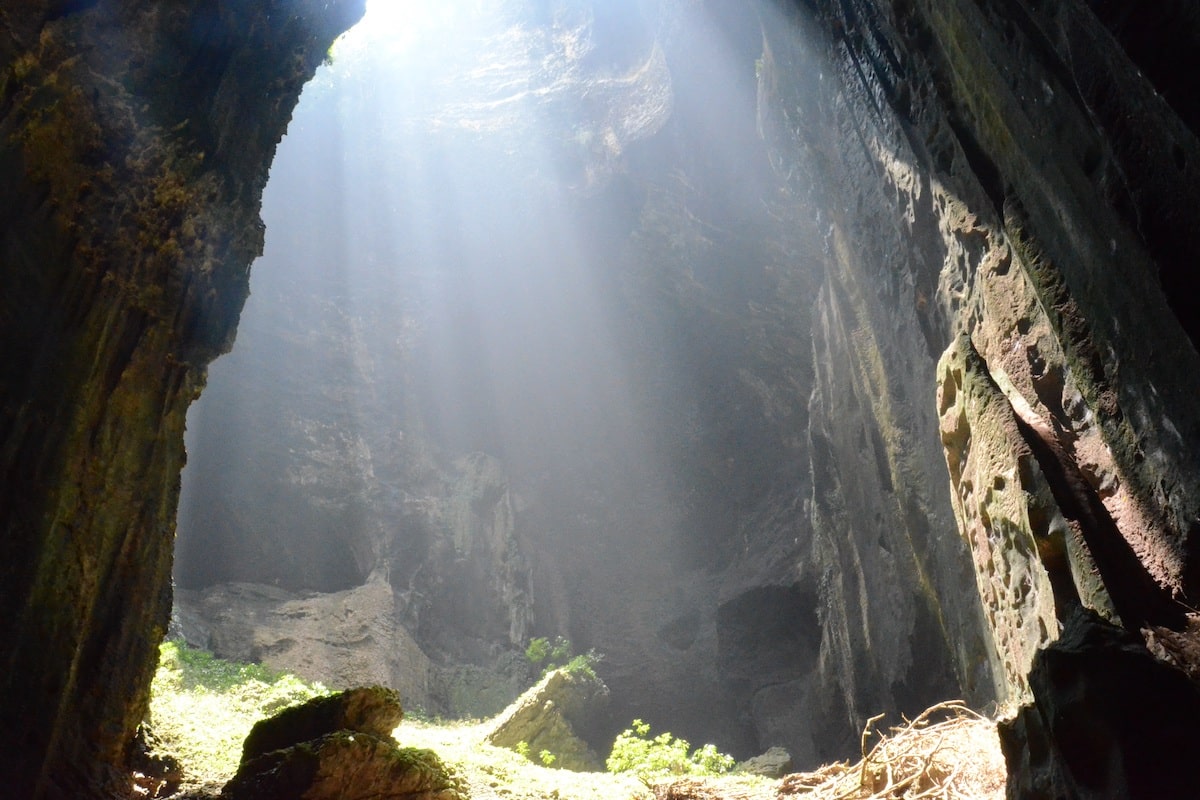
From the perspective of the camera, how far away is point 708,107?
18047mm

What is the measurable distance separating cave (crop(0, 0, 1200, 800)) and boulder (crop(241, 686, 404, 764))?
2.47 feet

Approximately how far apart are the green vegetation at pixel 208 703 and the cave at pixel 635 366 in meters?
0.81

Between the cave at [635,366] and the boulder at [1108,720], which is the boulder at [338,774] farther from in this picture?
the boulder at [1108,720]

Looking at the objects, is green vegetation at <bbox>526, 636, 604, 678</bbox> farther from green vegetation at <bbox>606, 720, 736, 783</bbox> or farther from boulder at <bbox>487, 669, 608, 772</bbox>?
green vegetation at <bbox>606, 720, 736, 783</bbox>

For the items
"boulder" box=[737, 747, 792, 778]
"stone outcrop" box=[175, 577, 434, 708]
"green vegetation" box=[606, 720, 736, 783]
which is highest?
"stone outcrop" box=[175, 577, 434, 708]

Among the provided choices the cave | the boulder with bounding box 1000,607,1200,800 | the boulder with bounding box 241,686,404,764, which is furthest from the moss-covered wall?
the boulder with bounding box 1000,607,1200,800

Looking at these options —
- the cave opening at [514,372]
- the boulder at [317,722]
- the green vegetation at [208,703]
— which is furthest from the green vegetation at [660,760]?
the cave opening at [514,372]

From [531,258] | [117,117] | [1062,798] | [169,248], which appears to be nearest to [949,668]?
[1062,798]

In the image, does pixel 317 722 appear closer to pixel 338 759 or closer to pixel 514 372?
pixel 338 759

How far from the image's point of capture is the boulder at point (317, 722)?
4.60m

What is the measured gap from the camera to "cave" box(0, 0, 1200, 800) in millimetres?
2912

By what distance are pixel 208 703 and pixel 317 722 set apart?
174 inches

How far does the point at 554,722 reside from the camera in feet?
38.8

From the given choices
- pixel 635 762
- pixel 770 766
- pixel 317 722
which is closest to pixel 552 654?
pixel 770 766
